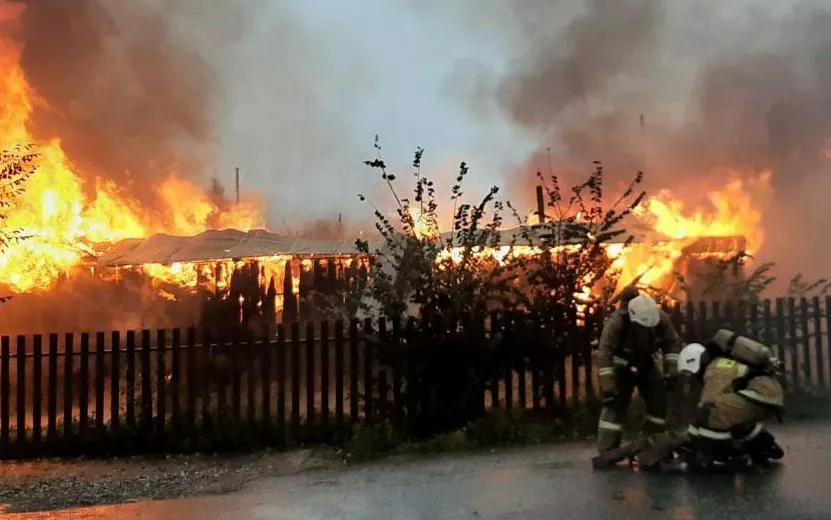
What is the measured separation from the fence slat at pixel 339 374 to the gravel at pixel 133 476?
1.50 feet

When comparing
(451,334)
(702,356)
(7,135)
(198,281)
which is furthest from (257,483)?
(7,135)

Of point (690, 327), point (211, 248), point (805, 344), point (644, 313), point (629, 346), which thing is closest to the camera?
point (644, 313)

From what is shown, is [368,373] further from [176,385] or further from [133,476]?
[133,476]

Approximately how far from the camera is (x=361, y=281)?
9477 mm

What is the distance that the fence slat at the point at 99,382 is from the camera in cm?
740

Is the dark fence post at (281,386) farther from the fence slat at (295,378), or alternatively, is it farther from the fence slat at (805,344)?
the fence slat at (805,344)

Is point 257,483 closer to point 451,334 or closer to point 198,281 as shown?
point 451,334

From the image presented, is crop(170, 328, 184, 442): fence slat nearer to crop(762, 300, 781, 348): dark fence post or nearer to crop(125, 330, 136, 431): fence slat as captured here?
crop(125, 330, 136, 431): fence slat

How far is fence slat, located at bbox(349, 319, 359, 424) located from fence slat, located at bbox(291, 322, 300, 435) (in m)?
0.56

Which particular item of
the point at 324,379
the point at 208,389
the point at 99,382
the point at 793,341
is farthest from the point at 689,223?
the point at 99,382

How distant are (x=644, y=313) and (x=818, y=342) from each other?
4441 millimetres

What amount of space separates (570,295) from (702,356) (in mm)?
2711

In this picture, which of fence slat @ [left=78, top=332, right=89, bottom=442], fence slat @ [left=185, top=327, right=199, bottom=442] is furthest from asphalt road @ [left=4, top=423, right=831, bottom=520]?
fence slat @ [left=78, top=332, right=89, bottom=442]

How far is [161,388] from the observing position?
24.8 ft
